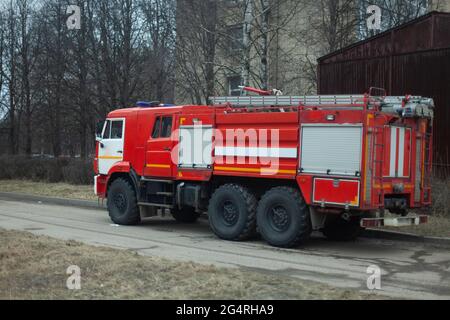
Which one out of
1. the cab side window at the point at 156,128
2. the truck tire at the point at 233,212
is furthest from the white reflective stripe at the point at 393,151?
the cab side window at the point at 156,128

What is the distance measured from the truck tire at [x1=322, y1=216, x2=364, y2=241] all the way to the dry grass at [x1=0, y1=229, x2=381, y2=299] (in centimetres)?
487

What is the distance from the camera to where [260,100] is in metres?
11.9

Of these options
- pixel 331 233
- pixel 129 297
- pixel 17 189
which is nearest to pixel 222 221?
pixel 331 233

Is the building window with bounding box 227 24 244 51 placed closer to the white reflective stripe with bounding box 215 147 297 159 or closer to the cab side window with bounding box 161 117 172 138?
→ the cab side window with bounding box 161 117 172 138

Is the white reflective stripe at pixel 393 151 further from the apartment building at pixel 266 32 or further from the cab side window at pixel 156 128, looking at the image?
the apartment building at pixel 266 32

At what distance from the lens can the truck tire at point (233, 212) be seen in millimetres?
11742

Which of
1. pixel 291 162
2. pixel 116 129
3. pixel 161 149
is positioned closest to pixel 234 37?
pixel 116 129

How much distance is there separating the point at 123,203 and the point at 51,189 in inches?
407

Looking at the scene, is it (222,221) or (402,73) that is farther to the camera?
(402,73)

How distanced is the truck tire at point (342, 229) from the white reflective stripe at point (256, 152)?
197 cm

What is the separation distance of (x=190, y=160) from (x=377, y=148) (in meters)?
4.30

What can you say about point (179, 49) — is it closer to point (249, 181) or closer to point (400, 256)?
point (249, 181)

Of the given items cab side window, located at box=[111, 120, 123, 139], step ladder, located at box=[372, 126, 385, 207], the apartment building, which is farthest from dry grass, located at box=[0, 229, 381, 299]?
the apartment building

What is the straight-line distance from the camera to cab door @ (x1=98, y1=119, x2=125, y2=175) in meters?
14.7
